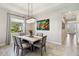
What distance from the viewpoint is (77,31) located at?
1691 mm

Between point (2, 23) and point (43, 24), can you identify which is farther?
point (43, 24)

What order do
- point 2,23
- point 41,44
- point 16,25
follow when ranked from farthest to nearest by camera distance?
1. point 41,44
2. point 16,25
3. point 2,23

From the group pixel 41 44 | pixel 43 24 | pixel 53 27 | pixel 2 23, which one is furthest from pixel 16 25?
pixel 53 27

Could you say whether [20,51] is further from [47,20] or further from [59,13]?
[59,13]

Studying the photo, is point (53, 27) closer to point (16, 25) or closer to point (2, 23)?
point (16, 25)

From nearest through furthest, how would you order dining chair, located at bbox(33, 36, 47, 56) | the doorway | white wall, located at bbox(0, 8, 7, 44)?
white wall, located at bbox(0, 8, 7, 44), the doorway, dining chair, located at bbox(33, 36, 47, 56)

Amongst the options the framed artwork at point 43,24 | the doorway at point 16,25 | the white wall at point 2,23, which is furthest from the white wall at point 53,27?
the white wall at point 2,23

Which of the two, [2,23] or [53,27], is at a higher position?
[2,23]

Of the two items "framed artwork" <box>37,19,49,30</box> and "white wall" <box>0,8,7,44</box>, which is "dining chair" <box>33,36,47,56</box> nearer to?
"framed artwork" <box>37,19,49,30</box>

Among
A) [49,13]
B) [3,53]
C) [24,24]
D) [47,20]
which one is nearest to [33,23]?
[24,24]

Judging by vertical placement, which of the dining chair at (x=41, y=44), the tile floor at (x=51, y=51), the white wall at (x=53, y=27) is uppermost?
the white wall at (x=53, y=27)

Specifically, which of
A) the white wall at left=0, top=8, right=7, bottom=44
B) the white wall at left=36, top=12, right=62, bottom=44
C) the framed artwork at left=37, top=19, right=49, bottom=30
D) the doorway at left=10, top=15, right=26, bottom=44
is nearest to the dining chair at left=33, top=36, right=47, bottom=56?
the white wall at left=36, top=12, right=62, bottom=44

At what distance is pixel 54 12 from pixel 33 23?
72 cm

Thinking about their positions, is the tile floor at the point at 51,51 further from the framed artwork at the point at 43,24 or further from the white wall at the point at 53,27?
the framed artwork at the point at 43,24
